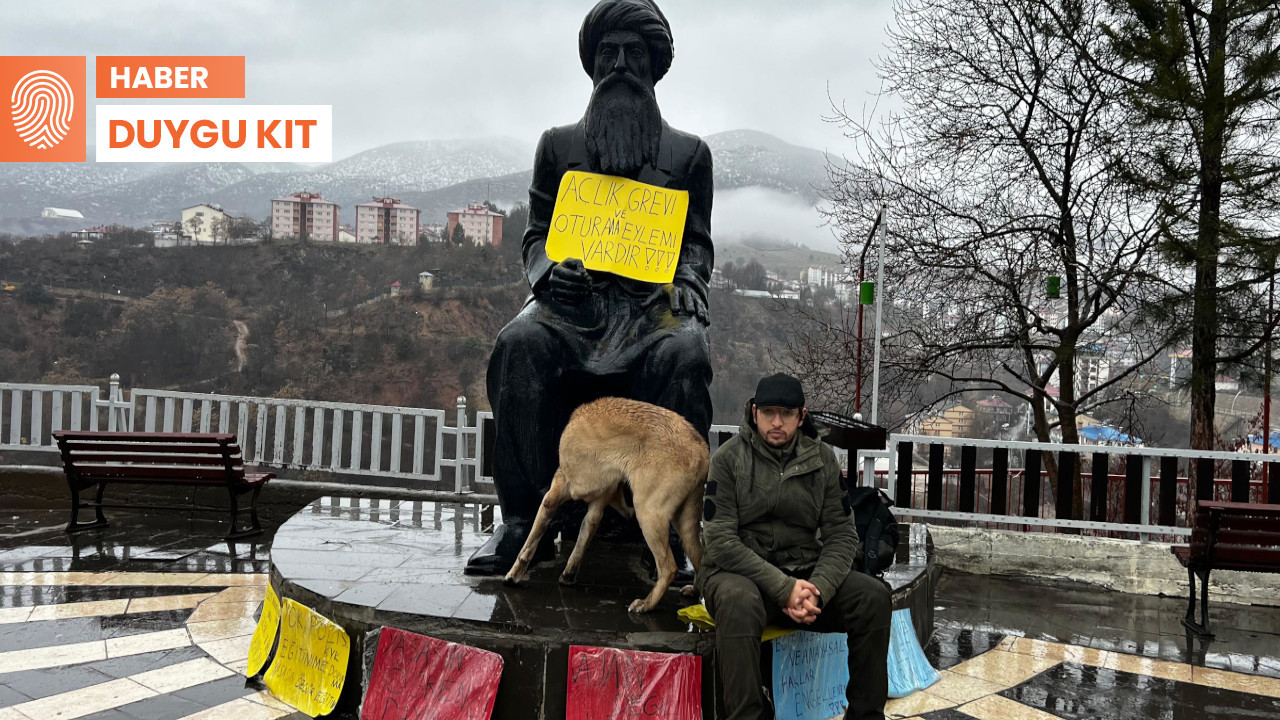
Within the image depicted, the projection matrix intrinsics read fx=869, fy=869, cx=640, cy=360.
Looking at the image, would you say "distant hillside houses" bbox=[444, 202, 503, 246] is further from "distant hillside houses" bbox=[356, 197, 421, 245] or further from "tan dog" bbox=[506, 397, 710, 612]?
"tan dog" bbox=[506, 397, 710, 612]

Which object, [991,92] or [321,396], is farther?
[321,396]

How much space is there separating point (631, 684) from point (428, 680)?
79 centimetres

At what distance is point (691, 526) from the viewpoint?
141 inches

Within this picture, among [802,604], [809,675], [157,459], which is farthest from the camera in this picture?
[157,459]

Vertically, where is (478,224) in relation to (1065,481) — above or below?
above

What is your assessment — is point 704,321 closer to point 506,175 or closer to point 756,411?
point 756,411

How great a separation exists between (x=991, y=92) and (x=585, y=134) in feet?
32.7

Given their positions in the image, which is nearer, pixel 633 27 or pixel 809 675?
pixel 809 675

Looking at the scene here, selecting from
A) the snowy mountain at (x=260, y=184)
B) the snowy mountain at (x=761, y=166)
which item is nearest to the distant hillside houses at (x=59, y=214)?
the snowy mountain at (x=260, y=184)

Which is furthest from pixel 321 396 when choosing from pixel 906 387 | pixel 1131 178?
pixel 1131 178

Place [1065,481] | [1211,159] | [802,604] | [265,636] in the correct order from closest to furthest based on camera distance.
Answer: [802,604]
[265,636]
[1065,481]
[1211,159]

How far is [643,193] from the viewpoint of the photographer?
4.50m

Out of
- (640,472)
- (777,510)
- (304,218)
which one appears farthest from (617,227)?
(304,218)

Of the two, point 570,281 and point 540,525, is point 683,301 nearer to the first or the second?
point 570,281
